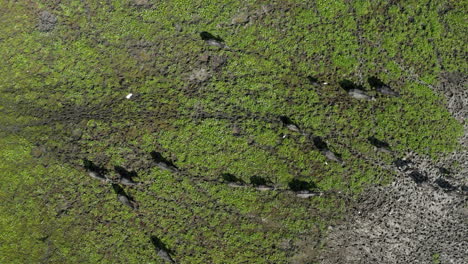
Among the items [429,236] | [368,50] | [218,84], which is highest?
[368,50]

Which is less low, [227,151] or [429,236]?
[227,151]

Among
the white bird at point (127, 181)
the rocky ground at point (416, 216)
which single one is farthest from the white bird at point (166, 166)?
the rocky ground at point (416, 216)

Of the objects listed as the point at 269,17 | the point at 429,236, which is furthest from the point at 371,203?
the point at 269,17

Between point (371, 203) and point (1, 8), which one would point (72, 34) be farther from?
point (371, 203)

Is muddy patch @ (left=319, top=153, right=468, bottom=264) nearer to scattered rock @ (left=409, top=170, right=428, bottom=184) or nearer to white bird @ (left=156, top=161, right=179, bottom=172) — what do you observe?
scattered rock @ (left=409, top=170, right=428, bottom=184)
